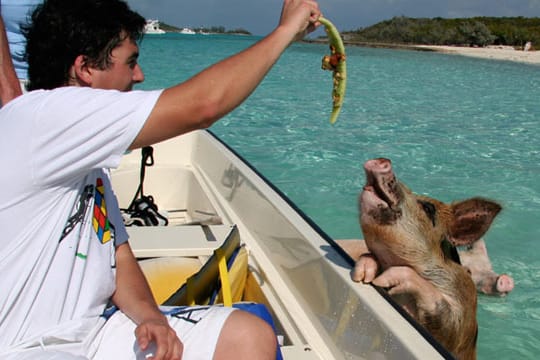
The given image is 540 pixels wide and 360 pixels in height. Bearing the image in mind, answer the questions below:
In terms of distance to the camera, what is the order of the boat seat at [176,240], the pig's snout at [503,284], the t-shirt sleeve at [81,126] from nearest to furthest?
1. the t-shirt sleeve at [81,126]
2. the boat seat at [176,240]
3. the pig's snout at [503,284]

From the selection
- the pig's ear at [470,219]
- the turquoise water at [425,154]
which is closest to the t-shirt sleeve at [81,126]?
the pig's ear at [470,219]

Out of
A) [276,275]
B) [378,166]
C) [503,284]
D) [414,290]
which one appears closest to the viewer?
[378,166]

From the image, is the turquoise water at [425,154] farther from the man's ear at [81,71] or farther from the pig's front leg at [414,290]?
the man's ear at [81,71]

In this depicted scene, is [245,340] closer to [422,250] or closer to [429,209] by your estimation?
[422,250]

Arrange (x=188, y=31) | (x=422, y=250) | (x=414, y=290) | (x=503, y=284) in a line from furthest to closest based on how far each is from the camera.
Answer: (x=188, y=31)
(x=503, y=284)
(x=422, y=250)
(x=414, y=290)

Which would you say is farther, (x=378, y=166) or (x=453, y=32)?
(x=453, y=32)

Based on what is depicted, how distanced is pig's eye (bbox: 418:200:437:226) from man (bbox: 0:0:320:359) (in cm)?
98

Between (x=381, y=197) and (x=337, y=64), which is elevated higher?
(x=337, y=64)

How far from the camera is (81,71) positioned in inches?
61.5

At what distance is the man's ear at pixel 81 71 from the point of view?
155 centimetres

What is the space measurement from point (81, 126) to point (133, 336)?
609mm

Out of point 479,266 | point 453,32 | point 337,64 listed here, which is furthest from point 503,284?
point 453,32

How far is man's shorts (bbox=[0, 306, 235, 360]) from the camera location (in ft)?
5.02

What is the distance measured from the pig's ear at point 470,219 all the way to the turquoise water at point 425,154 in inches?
9.6
